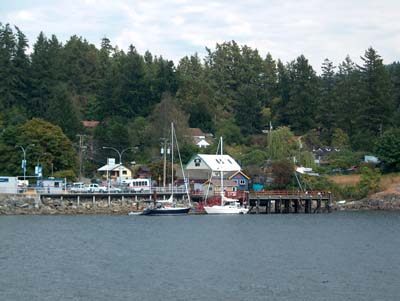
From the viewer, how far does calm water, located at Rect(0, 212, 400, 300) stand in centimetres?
3934

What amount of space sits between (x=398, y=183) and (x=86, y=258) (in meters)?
50.1

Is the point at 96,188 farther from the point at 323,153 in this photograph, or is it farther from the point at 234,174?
the point at 323,153

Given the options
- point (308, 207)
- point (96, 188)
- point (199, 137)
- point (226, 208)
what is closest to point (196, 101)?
point (199, 137)

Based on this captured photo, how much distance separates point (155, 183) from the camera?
94.3m

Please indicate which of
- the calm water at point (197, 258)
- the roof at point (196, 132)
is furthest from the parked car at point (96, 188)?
the roof at point (196, 132)

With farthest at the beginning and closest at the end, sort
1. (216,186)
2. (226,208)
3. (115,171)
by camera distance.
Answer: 1. (115,171)
2. (216,186)
3. (226,208)

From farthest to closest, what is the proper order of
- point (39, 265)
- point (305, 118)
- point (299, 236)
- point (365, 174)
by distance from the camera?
point (305, 118) < point (365, 174) < point (299, 236) < point (39, 265)

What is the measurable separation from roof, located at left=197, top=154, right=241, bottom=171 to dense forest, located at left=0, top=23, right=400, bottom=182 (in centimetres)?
212

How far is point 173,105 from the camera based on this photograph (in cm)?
11406

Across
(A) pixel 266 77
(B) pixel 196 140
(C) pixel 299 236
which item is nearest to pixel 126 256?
(C) pixel 299 236

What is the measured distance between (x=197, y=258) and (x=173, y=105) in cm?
6473

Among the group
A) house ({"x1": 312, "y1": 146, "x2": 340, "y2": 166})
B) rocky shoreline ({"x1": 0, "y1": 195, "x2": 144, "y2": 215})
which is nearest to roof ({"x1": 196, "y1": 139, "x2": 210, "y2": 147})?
house ({"x1": 312, "y1": 146, "x2": 340, "y2": 166})

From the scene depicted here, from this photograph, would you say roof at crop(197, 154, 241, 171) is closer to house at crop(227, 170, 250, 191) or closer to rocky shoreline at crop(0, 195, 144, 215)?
house at crop(227, 170, 250, 191)

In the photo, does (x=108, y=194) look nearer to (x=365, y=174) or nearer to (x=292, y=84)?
(x=365, y=174)
